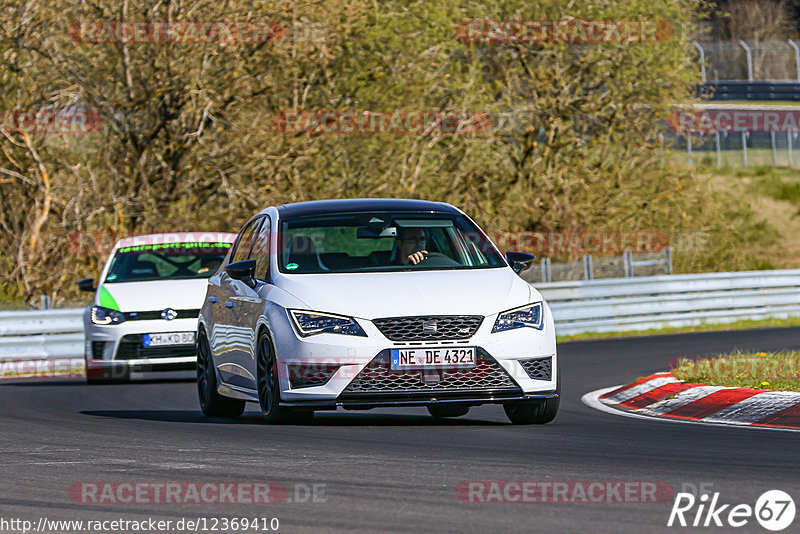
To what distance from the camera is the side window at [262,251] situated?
35.4ft

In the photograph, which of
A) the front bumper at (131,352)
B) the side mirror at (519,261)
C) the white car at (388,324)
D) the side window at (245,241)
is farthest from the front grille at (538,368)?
the front bumper at (131,352)

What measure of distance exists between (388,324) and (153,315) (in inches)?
285

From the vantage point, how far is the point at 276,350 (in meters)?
9.91

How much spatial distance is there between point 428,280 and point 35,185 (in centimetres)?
1668

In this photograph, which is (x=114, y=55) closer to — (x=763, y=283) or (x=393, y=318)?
(x=763, y=283)

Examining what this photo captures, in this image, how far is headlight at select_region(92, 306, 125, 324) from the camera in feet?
54.4

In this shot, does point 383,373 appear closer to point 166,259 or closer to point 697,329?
point 166,259

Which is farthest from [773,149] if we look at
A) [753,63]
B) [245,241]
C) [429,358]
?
[429,358]

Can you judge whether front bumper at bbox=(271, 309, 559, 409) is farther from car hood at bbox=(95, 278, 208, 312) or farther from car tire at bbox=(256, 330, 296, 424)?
car hood at bbox=(95, 278, 208, 312)

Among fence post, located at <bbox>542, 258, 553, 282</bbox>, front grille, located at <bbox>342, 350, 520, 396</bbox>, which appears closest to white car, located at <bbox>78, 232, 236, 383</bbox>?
front grille, located at <bbox>342, 350, 520, 396</bbox>

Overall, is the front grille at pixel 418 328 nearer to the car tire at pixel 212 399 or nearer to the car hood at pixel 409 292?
the car hood at pixel 409 292

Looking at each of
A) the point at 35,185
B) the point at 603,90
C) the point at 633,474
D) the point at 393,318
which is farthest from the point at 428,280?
the point at 603,90

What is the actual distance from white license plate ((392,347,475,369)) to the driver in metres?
1.20

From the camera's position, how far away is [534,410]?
10391 millimetres
